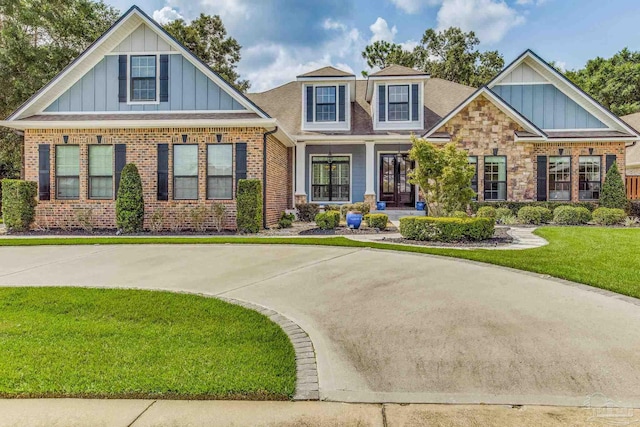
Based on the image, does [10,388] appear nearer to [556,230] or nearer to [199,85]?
[199,85]

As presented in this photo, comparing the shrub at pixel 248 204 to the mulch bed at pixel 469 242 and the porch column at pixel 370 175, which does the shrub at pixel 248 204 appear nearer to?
the mulch bed at pixel 469 242

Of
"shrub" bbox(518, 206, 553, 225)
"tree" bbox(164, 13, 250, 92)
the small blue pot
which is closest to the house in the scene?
"shrub" bbox(518, 206, 553, 225)

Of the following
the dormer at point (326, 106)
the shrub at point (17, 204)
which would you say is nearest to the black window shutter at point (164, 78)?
the shrub at point (17, 204)

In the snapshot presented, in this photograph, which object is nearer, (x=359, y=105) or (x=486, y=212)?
(x=486, y=212)

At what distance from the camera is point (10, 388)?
2.89 metres

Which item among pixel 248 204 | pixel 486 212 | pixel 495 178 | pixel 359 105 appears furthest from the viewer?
pixel 359 105

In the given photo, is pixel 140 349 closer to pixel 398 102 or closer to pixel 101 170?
pixel 101 170

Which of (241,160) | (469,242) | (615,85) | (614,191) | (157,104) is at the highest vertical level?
(615,85)

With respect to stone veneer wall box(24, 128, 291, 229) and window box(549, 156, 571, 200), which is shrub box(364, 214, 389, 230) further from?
window box(549, 156, 571, 200)

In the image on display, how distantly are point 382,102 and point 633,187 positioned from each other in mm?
12399

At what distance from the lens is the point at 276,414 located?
2639mm

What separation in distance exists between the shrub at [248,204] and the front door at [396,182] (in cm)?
750

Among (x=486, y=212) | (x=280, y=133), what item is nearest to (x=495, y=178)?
(x=486, y=212)

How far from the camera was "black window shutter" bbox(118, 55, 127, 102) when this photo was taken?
13.6 m
